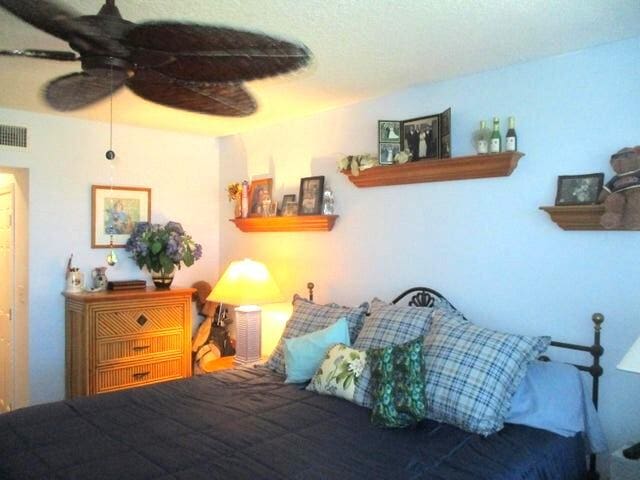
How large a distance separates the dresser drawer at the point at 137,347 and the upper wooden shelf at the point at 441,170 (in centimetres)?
185

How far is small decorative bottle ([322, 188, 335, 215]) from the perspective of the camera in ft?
11.4

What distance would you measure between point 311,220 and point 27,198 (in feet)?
6.76

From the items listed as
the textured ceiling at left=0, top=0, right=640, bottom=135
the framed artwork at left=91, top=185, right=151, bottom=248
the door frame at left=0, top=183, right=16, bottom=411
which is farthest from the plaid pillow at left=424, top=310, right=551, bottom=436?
the door frame at left=0, top=183, right=16, bottom=411

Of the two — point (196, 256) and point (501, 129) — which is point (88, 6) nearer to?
point (501, 129)

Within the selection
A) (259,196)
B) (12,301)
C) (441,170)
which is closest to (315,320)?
(441,170)

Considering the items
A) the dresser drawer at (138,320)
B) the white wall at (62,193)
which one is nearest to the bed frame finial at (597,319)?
the dresser drawer at (138,320)

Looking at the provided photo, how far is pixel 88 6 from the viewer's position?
1929 millimetres

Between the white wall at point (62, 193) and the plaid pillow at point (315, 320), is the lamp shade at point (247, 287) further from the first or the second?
the white wall at point (62, 193)

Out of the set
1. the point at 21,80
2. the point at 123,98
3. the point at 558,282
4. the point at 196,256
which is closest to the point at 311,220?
the point at 196,256

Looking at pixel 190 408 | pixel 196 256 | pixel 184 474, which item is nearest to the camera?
pixel 184 474

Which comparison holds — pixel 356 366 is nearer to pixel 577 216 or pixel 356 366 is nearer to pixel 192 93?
pixel 577 216

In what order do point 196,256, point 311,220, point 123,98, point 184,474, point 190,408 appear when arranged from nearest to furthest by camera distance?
1. point 184,474
2. point 190,408
3. point 123,98
4. point 311,220
5. point 196,256

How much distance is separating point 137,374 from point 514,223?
9.05ft

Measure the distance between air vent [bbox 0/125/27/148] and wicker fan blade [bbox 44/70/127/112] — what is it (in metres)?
0.81
